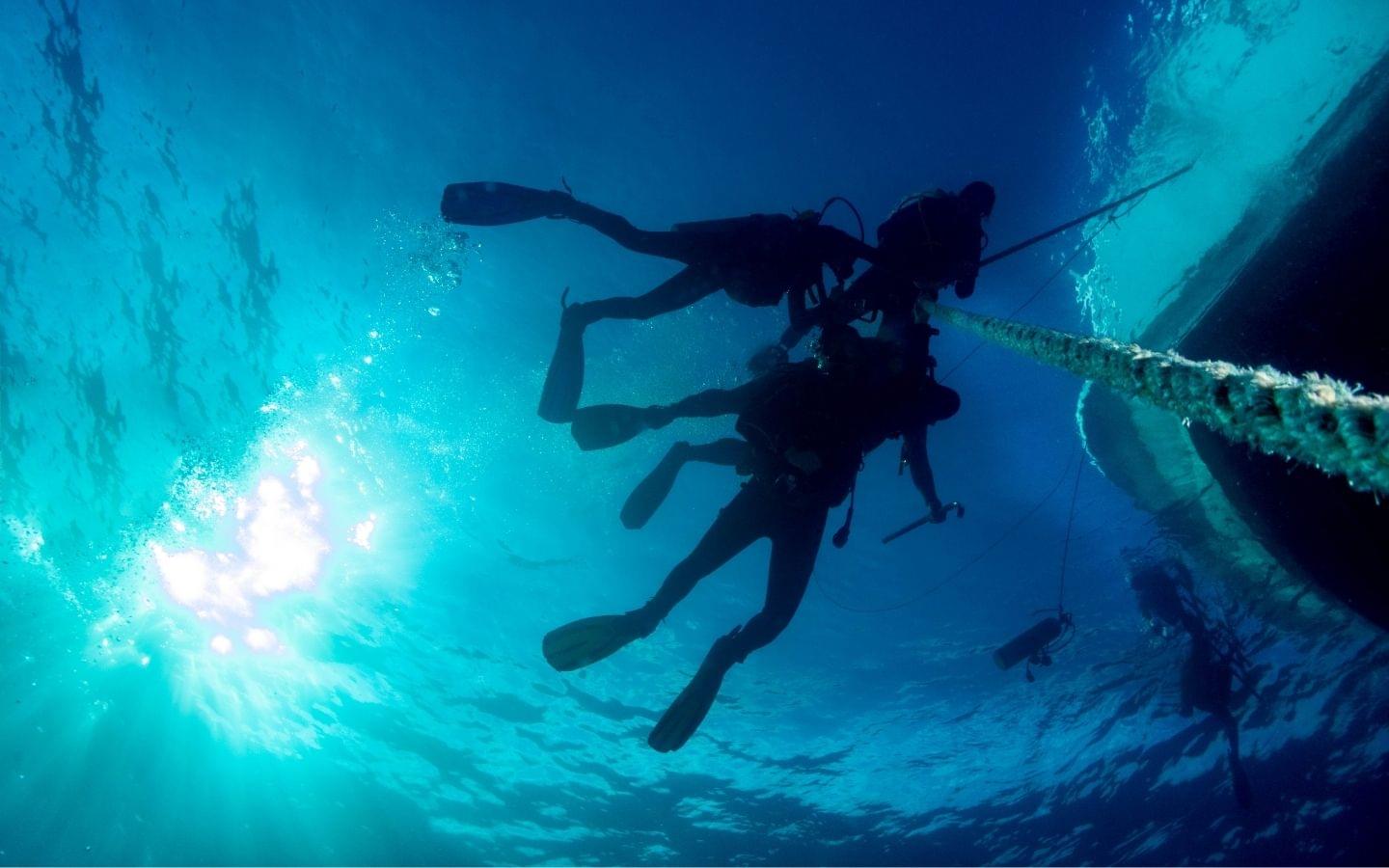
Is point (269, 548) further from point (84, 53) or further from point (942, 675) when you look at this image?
point (942, 675)

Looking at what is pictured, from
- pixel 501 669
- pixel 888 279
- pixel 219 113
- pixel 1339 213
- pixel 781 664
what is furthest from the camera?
pixel 501 669

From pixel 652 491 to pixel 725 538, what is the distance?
Result: 119 centimetres

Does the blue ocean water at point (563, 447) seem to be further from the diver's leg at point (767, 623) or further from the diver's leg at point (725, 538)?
the diver's leg at point (767, 623)

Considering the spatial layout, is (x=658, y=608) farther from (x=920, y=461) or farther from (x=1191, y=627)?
(x=1191, y=627)

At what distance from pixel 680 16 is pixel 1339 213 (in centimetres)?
859

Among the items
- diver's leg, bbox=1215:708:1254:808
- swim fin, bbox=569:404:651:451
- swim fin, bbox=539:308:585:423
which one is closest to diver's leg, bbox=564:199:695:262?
swim fin, bbox=539:308:585:423

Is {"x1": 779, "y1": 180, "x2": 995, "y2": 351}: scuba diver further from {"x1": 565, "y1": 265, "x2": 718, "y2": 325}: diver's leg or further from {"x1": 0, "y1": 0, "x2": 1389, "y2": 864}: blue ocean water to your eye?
{"x1": 0, "y1": 0, "x2": 1389, "y2": 864}: blue ocean water

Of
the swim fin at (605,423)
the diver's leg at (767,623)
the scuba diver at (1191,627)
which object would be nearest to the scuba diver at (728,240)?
the swim fin at (605,423)

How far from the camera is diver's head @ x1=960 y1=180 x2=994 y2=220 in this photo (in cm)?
541

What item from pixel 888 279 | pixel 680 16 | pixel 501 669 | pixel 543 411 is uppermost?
pixel 680 16

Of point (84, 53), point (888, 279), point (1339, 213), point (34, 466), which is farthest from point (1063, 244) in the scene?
point (34, 466)

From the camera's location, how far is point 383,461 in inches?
580

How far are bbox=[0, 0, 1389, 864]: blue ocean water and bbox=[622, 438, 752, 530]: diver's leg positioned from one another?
5183 mm

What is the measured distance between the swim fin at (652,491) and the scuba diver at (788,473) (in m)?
0.97
